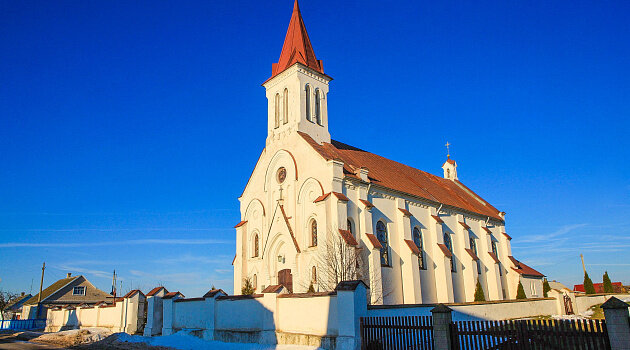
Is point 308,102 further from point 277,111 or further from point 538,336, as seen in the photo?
point 538,336

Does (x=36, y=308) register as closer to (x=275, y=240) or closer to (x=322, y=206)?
(x=275, y=240)

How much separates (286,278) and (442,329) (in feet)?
52.7

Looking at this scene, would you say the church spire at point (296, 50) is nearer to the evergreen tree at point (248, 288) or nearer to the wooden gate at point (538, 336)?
the evergreen tree at point (248, 288)

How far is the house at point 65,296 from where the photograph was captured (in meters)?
51.0

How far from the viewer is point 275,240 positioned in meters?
28.5

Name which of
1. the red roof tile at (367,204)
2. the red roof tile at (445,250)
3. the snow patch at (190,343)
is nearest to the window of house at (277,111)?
the red roof tile at (367,204)

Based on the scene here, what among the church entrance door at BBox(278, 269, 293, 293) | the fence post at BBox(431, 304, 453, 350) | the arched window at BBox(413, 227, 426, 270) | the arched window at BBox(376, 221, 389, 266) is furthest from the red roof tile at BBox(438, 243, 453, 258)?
the fence post at BBox(431, 304, 453, 350)

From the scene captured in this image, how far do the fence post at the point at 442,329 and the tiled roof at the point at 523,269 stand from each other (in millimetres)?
33367

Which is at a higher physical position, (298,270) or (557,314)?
(298,270)

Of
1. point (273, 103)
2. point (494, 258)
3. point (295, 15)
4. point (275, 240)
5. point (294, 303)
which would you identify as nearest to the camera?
point (294, 303)

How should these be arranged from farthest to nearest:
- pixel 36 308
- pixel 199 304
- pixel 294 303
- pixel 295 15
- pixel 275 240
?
pixel 36 308 → pixel 295 15 → pixel 275 240 → pixel 199 304 → pixel 294 303

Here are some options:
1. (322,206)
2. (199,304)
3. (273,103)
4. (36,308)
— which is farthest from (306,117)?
(36,308)

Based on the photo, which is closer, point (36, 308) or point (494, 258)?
point (494, 258)

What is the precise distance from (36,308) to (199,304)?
41.0 m
